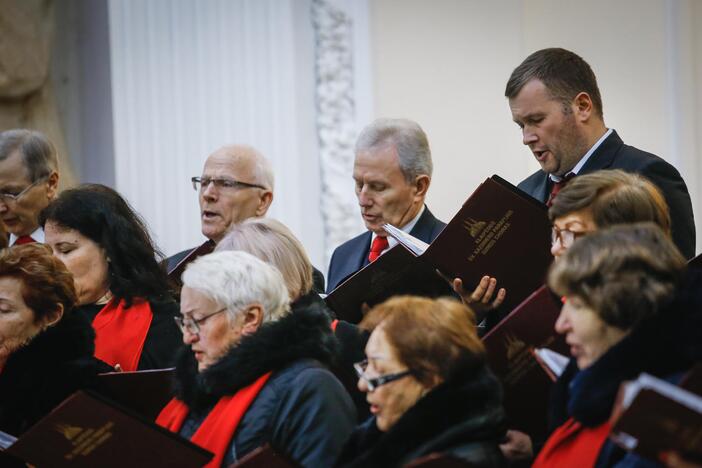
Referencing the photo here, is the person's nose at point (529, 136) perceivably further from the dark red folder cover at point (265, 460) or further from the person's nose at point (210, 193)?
the dark red folder cover at point (265, 460)

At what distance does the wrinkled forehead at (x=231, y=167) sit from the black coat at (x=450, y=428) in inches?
107

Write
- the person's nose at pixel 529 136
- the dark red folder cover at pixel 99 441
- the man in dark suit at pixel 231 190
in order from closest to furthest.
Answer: the dark red folder cover at pixel 99 441
the person's nose at pixel 529 136
the man in dark suit at pixel 231 190

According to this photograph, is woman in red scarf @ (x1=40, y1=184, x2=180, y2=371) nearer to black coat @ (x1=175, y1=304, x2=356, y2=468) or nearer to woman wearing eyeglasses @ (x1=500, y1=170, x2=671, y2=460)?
black coat @ (x1=175, y1=304, x2=356, y2=468)

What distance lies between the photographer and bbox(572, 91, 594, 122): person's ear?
4582mm

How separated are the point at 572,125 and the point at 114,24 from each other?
3379 millimetres

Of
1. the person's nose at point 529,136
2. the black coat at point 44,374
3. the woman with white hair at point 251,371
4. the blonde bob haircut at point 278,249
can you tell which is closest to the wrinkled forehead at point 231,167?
the blonde bob haircut at point 278,249

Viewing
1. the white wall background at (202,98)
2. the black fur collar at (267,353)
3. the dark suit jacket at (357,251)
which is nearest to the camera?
the black fur collar at (267,353)

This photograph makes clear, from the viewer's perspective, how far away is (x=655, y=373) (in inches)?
115

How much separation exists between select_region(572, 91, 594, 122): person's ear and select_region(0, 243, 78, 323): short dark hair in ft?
6.08

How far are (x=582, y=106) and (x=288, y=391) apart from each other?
1.70 meters

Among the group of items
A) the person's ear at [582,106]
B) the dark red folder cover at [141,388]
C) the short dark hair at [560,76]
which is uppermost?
the short dark hair at [560,76]

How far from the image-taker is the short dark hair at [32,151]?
5.70 metres

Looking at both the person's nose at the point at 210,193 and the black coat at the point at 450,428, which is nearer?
the black coat at the point at 450,428

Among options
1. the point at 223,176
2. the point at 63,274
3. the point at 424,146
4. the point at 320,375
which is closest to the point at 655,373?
the point at 320,375
